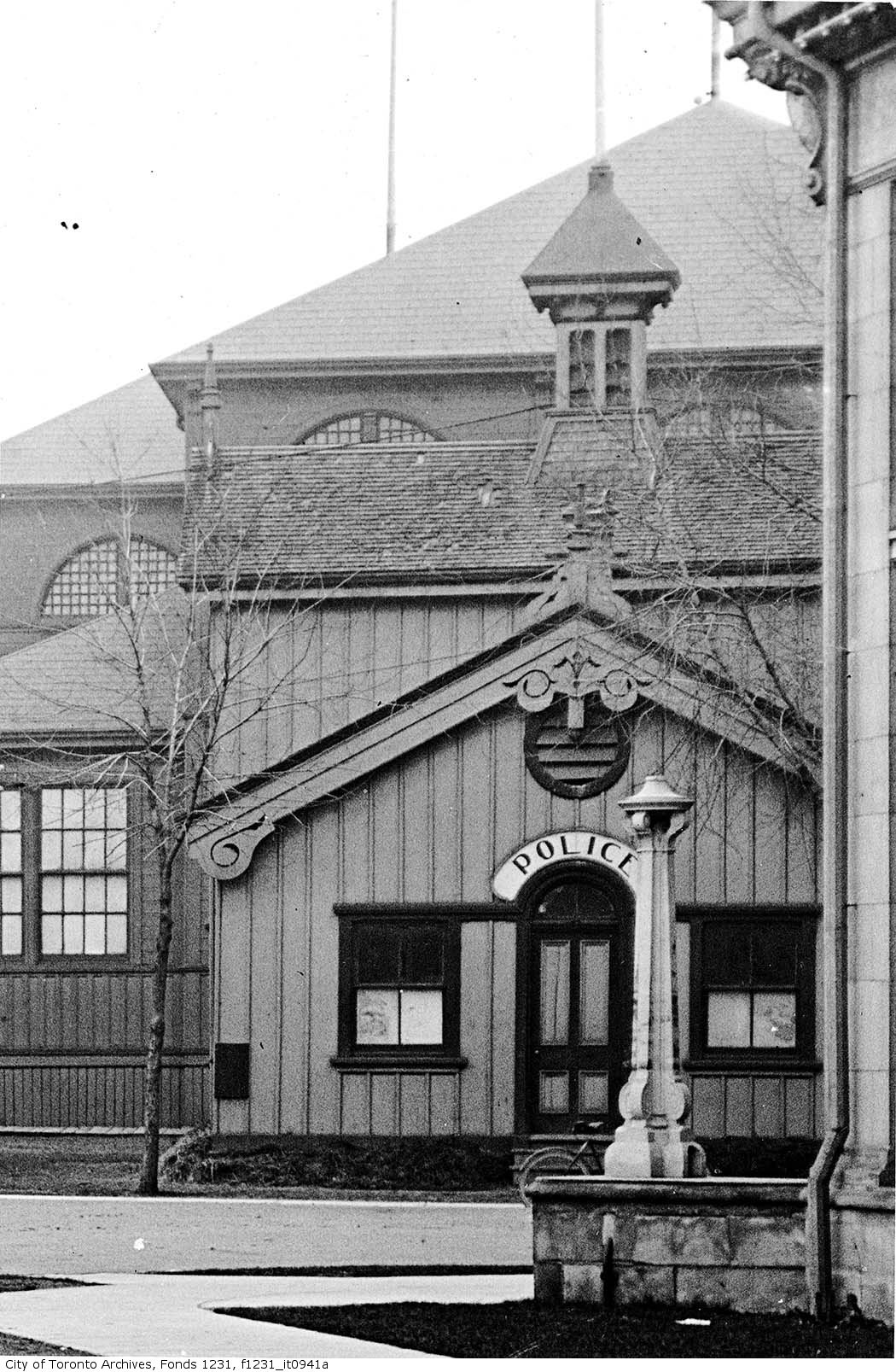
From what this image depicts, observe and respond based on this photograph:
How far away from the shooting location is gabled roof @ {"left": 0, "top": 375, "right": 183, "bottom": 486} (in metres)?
37.9

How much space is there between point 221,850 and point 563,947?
368cm

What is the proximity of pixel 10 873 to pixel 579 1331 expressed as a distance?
59.9 feet

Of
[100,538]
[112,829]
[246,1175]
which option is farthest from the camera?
[100,538]

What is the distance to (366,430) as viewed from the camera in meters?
36.1

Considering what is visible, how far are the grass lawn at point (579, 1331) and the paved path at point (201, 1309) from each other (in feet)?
1.16

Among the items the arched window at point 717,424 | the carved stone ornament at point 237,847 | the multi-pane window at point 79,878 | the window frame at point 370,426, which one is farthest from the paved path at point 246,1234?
the window frame at point 370,426

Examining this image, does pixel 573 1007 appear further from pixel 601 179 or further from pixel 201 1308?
pixel 201 1308

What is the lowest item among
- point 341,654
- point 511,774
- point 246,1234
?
point 246,1234

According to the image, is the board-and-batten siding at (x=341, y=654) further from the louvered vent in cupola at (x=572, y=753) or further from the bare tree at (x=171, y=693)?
the louvered vent in cupola at (x=572, y=753)

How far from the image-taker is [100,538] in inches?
1451

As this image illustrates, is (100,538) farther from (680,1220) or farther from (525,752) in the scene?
(680,1220)

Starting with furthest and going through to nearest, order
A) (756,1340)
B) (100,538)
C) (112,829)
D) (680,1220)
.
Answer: (100,538) → (112,829) → (680,1220) → (756,1340)

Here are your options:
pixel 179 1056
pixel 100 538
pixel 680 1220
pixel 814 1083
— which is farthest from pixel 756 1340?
pixel 100 538

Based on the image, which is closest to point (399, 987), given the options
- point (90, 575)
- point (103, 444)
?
point (90, 575)
